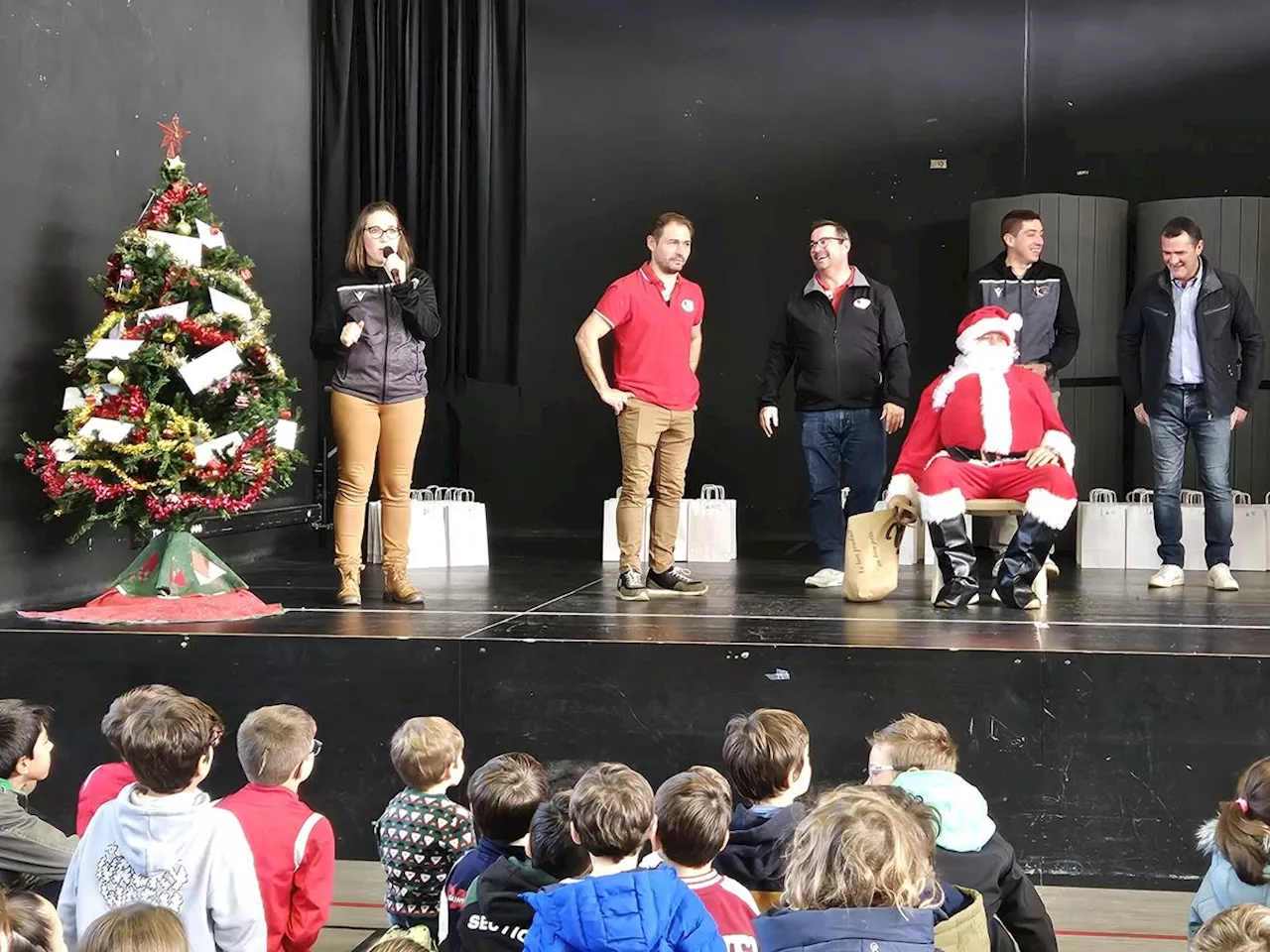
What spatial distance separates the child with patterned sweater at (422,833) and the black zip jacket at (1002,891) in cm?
95

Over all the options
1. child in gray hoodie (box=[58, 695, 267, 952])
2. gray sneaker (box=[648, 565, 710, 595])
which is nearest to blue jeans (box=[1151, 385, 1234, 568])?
gray sneaker (box=[648, 565, 710, 595])

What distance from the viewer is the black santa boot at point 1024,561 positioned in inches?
188

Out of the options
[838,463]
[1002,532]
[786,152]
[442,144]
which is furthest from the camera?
[786,152]

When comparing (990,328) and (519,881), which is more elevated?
(990,328)

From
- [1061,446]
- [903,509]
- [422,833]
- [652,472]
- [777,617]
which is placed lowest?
[422,833]

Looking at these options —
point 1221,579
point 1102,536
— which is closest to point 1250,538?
point 1102,536

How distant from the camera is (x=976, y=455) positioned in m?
5.02

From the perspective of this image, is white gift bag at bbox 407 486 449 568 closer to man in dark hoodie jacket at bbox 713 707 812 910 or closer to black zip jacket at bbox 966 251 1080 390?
black zip jacket at bbox 966 251 1080 390

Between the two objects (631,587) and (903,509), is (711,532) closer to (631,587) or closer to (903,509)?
(631,587)

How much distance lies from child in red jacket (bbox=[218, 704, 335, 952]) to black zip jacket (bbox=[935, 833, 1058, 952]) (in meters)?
1.12

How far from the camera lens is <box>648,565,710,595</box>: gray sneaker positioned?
211 inches

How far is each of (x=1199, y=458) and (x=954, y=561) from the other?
1313 mm

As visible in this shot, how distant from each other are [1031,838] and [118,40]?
14.5 feet

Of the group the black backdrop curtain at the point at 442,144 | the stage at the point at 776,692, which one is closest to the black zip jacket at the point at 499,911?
the stage at the point at 776,692
